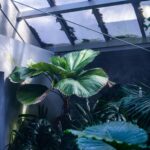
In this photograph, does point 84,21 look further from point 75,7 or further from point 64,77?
point 64,77

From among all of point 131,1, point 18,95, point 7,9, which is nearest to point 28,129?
point 18,95

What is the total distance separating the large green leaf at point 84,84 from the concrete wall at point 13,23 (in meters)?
1.37

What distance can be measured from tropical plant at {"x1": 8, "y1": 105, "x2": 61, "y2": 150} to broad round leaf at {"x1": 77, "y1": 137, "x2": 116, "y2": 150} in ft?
7.31

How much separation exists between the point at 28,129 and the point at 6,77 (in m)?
0.74

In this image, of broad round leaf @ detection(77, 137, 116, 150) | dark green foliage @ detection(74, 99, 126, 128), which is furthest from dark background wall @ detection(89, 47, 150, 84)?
broad round leaf @ detection(77, 137, 116, 150)

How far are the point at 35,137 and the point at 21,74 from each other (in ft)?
2.69

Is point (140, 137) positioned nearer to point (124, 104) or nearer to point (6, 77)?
point (124, 104)

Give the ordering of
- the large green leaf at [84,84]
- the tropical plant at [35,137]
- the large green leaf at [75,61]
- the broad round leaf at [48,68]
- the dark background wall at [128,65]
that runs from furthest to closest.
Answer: the dark background wall at [128,65] → the large green leaf at [75,61] → the broad round leaf at [48,68] → the tropical plant at [35,137] → the large green leaf at [84,84]

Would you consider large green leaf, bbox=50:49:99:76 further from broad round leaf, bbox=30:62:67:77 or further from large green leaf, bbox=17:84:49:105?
large green leaf, bbox=17:84:49:105

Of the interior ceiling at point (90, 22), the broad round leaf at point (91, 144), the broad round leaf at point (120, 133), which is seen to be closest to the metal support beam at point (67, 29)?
the interior ceiling at point (90, 22)

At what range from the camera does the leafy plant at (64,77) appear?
11.9 feet

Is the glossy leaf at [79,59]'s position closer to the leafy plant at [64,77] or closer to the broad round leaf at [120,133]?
the leafy plant at [64,77]

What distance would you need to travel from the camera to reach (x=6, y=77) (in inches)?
153

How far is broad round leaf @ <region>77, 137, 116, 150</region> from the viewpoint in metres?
1.47
